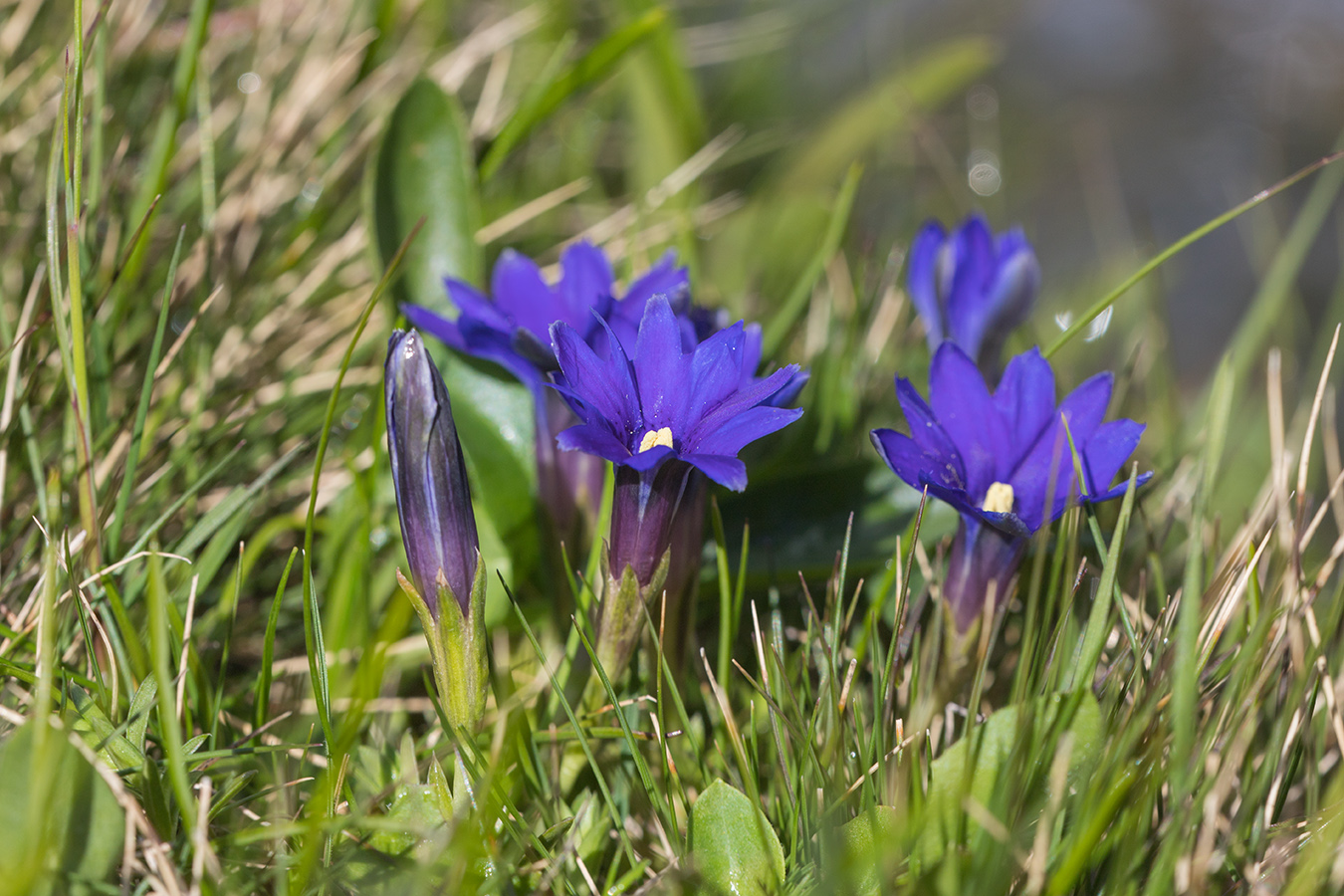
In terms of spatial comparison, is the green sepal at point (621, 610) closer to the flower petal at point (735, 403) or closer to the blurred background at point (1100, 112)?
the flower petal at point (735, 403)

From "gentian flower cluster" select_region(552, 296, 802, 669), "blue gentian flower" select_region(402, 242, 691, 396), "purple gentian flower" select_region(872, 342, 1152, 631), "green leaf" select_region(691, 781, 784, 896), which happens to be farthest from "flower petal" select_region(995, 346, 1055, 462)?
"green leaf" select_region(691, 781, 784, 896)

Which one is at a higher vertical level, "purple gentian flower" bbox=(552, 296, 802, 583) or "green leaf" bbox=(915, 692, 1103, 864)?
"purple gentian flower" bbox=(552, 296, 802, 583)

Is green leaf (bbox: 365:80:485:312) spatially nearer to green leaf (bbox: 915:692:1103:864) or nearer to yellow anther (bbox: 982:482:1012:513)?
yellow anther (bbox: 982:482:1012:513)

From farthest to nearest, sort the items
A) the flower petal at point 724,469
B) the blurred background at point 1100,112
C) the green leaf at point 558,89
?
1. the blurred background at point 1100,112
2. the green leaf at point 558,89
3. the flower petal at point 724,469

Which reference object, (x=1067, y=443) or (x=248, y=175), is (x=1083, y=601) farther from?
(x=248, y=175)

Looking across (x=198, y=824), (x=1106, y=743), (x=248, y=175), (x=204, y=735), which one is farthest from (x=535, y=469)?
(x=248, y=175)

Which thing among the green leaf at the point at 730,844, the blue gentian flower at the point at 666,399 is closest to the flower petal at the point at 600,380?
the blue gentian flower at the point at 666,399

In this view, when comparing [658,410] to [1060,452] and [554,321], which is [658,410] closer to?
[554,321]

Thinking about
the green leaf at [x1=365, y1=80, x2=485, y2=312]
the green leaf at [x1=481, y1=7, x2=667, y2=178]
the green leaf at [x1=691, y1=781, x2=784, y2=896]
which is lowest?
the green leaf at [x1=691, y1=781, x2=784, y2=896]
